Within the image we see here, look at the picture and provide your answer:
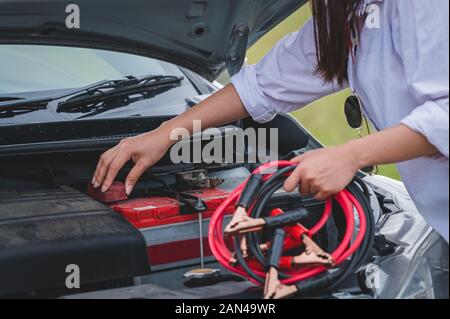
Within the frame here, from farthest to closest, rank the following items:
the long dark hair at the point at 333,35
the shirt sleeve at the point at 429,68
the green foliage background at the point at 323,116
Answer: the green foliage background at the point at 323,116, the long dark hair at the point at 333,35, the shirt sleeve at the point at 429,68

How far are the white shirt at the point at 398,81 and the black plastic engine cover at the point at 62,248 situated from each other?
49 centimetres

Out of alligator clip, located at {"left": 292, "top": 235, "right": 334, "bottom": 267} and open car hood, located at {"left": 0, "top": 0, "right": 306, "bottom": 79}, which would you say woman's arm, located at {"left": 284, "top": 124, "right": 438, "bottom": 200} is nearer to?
alligator clip, located at {"left": 292, "top": 235, "right": 334, "bottom": 267}

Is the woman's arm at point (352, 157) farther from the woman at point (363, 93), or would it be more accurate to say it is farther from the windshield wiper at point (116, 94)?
the windshield wiper at point (116, 94)

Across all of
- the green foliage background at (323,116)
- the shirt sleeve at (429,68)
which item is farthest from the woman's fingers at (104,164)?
the green foliage background at (323,116)

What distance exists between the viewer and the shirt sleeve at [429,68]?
135 centimetres

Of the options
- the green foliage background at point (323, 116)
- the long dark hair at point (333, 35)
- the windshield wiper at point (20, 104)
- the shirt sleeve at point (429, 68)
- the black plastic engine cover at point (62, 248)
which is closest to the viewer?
the shirt sleeve at point (429, 68)

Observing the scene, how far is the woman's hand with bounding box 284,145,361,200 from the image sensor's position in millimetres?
1384

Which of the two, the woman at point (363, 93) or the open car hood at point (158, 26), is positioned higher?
the open car hood at point (158, 26)

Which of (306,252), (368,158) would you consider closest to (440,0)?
(368,158)

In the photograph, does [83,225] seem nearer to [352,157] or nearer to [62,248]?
[62,248]

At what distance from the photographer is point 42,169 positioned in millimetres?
1965

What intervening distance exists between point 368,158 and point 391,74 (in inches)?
8.9

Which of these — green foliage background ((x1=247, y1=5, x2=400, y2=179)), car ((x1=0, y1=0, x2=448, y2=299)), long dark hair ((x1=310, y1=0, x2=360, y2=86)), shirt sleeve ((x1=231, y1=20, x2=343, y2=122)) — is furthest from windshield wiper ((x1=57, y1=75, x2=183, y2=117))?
green foliage background ((x1=247, y1=5, x2=400, y2=179))

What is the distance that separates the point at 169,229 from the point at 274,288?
0.45 m
